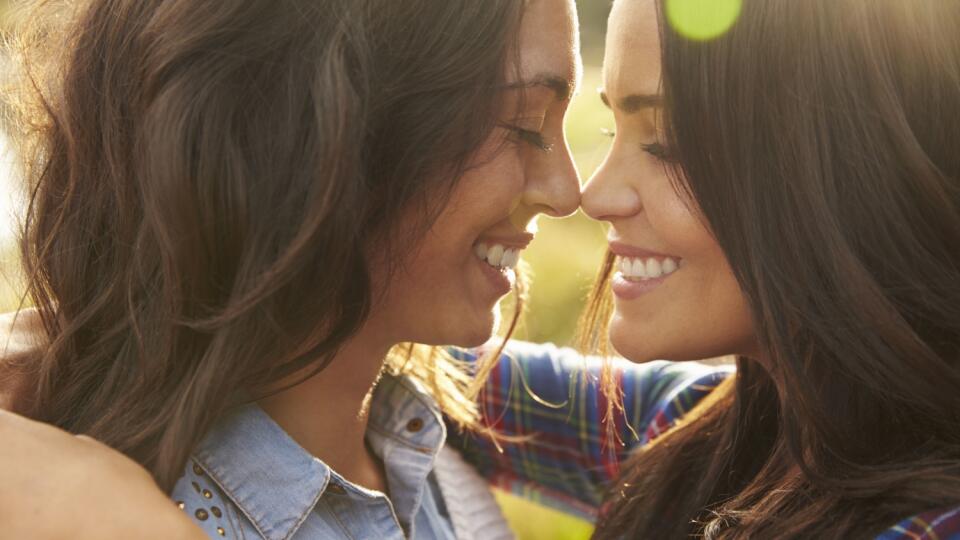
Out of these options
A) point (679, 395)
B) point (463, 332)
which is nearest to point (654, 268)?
point (463, 332)

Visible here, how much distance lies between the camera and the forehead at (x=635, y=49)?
1.85 meters

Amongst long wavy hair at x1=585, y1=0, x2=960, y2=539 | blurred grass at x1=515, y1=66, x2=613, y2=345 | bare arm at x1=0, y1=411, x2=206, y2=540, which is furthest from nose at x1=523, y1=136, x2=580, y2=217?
blurred grass at x1=515, y1=66, x2=613, y2=345

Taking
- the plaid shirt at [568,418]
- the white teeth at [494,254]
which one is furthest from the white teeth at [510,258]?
the plaid shirt at [568,418]

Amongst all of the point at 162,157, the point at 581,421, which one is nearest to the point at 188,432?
the point at 162,157

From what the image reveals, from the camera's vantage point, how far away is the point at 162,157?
1.57 m

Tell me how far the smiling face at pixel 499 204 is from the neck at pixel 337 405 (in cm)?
7

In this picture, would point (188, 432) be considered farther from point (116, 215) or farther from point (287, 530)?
point (116, 215)

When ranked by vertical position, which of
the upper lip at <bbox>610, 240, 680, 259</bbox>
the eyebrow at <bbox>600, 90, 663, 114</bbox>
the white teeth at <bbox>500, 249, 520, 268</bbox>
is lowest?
the white teeth at <bbox>500, 249, 520, 268</bbox>

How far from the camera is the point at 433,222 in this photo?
73.1 inches

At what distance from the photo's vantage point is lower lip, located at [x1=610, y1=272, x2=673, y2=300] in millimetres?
1972

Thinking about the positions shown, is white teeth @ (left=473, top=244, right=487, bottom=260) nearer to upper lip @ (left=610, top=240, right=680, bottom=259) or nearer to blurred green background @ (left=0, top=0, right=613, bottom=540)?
upper lip @ (left=610, top=240, right=680, bottom=259)

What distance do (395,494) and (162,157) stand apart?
2.84 feet

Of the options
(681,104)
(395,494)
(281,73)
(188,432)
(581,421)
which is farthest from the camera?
(581,421)

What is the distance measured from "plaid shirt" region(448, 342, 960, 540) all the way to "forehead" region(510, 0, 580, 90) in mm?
→ 769
